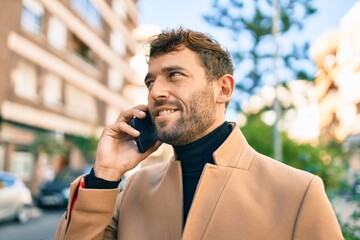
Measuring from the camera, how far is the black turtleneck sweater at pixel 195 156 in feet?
5.91

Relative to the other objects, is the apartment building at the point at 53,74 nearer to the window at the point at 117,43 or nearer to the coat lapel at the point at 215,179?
the window at the point at 117,43

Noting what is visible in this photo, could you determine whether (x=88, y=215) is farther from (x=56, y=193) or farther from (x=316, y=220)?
(x=56, y=193)

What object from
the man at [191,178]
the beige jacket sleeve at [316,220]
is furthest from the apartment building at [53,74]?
the beige jacket sleeve at [316,220]

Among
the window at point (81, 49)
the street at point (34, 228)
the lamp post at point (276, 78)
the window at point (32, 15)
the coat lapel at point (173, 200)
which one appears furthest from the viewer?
the window at point (81, 49)

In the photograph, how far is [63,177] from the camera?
15477mm

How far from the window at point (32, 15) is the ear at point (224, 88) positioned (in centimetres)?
1996

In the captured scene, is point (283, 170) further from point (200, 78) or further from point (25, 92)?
point (25, 92)

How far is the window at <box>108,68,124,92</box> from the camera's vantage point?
3276 cm

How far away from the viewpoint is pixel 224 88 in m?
1.93

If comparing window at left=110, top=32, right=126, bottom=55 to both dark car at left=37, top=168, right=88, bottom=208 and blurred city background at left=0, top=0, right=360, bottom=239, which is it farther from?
dark car at left=37, top=168, right=88, bottom=208

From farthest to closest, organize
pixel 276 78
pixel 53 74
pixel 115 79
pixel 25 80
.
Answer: pixel 115 79 < pixel 53 74 < pixel 25 80 < pixel 276 78

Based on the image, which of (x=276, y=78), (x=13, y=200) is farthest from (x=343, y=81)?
(x=13, y=200)

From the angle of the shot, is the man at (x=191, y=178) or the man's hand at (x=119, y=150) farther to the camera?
the man's hand at (x=119, y=150)

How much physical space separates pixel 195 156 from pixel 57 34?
23.5 metres
